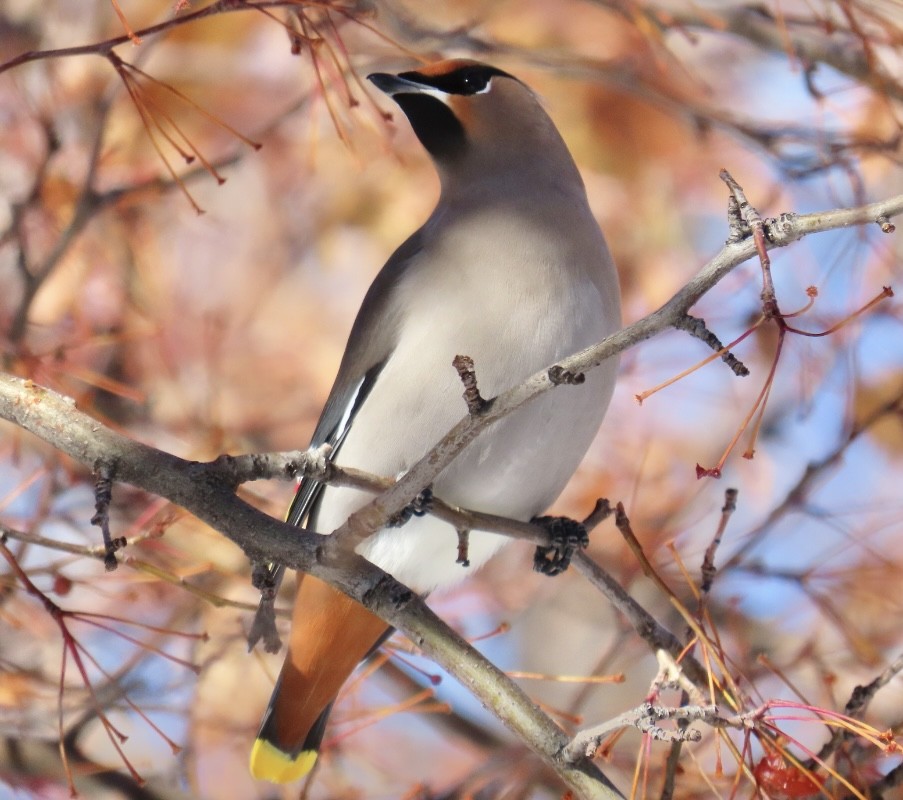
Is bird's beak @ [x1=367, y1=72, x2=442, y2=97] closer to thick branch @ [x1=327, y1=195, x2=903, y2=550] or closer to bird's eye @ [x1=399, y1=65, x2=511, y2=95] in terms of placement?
bird's eye @ [x1=399, y1=65, x2=511, y2=95]

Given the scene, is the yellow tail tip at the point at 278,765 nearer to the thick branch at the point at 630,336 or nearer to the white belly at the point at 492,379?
the white belly at the point at 492,379

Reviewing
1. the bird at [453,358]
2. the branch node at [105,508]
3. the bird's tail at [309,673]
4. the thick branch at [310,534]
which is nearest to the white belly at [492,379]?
the bird at [453,358]

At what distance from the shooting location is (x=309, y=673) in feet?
10.6

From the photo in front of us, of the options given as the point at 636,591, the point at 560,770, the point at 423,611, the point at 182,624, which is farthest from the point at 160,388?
the point at 560,770

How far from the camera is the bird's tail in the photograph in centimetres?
318

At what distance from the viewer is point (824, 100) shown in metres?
3.41

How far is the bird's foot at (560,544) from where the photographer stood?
2.99m

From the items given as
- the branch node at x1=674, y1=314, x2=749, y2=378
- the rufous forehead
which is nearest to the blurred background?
the rufous forehead

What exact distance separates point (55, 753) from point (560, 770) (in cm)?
164

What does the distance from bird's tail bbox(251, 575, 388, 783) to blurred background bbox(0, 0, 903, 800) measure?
137 millimetres

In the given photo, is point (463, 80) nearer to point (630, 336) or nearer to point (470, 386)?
point (470, 386)

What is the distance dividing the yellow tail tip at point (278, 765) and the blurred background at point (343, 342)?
0.19 metres

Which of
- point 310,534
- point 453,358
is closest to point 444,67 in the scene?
point 453,358

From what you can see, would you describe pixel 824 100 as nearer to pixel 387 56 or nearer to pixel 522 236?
pixel 522 236
